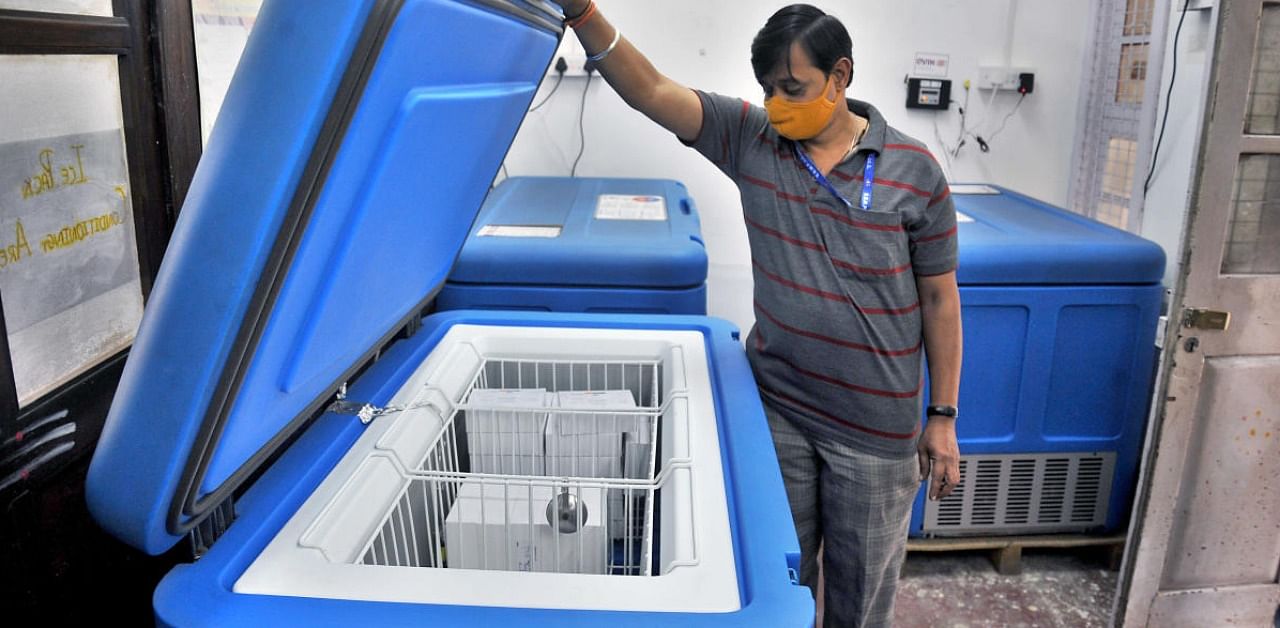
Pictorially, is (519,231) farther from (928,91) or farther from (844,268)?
(928,91)

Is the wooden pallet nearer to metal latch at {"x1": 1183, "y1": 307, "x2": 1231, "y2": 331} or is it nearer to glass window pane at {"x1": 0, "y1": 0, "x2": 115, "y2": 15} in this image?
metal latch at {"x1": 1183, "y1": 307, "x2": 1231, "y2": 331}

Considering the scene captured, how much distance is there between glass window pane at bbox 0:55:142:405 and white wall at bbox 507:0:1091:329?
79.3 inches

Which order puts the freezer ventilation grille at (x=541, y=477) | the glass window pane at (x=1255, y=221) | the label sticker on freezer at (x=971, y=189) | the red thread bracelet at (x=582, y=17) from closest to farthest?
the freezer ventilation grille at (x=541, y=477) < the red thread bracelet at (x=582, y=17) < the glass window pane at (x=1255, y=221) < the label sticker on freezer at (x=971, y=189)

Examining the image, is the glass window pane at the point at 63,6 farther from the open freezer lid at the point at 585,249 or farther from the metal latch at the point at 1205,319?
the metal latch at the point at 1205,319

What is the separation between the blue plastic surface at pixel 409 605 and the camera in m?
0.73

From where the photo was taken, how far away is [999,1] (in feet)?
9.63

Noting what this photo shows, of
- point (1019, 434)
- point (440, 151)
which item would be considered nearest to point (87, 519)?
point (440, 151)

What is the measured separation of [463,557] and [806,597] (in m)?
0.46

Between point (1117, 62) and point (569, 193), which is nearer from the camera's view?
point (569, 193)

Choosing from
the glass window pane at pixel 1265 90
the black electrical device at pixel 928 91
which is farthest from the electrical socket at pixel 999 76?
the glass window pane at pixel 1265 90

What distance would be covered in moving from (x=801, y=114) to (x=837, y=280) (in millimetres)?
278

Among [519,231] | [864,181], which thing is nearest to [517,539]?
[864,181]

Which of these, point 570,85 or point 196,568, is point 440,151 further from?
point 570,85

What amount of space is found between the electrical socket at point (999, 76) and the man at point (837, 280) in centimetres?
170
